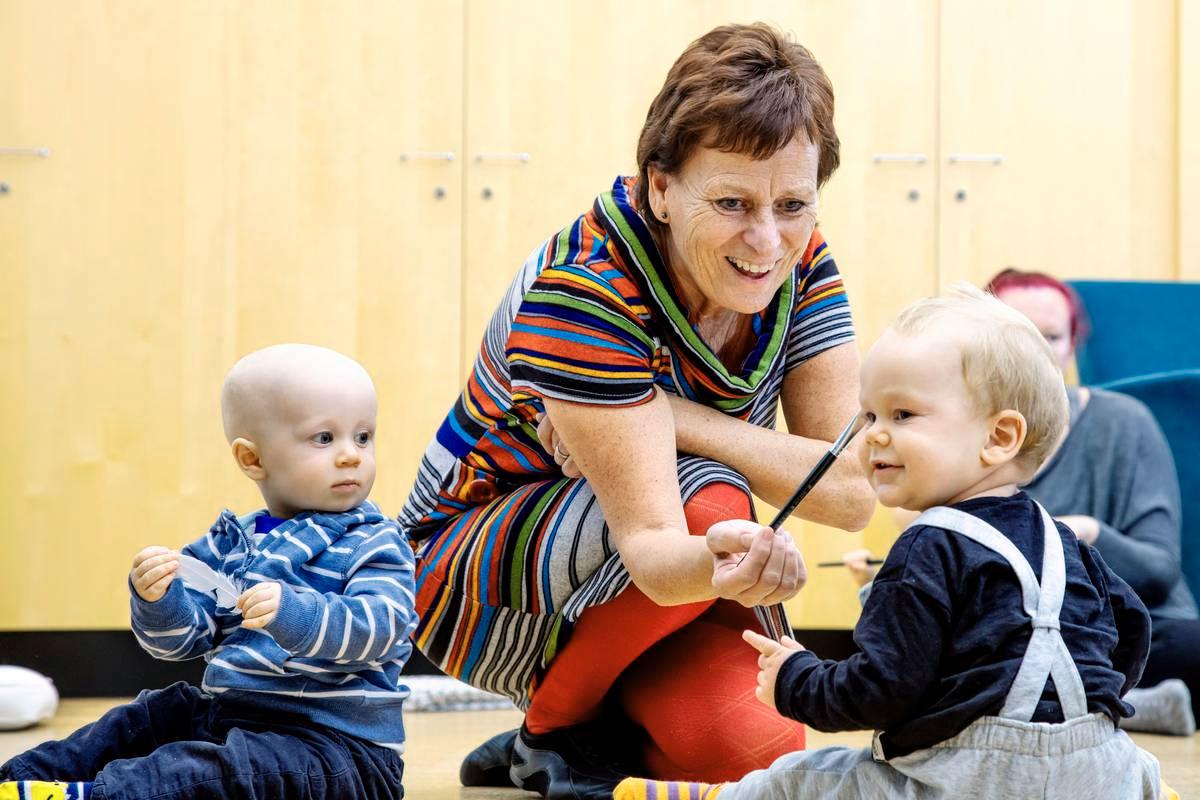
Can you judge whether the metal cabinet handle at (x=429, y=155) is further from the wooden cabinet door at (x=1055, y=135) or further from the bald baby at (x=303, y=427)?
the bald baby at (x=303, y=427)

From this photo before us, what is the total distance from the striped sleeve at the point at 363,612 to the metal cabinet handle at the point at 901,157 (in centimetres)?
184

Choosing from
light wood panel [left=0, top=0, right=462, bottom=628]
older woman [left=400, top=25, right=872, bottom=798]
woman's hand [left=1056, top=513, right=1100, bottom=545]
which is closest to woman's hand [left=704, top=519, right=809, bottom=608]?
older woman [left=400, top=25, right=872, bottom=798]

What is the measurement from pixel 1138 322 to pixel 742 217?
177 centimetres

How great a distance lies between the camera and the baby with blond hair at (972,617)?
107 centimetres

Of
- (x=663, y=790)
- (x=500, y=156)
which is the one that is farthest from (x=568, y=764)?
(x=500, y=156)

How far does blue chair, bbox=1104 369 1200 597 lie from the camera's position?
277 cm

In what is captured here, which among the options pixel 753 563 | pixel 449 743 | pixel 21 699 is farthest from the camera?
pixel 21 699

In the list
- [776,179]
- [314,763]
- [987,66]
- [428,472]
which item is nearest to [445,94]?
[987,66]

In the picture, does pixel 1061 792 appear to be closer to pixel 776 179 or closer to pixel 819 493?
pixel 819 493

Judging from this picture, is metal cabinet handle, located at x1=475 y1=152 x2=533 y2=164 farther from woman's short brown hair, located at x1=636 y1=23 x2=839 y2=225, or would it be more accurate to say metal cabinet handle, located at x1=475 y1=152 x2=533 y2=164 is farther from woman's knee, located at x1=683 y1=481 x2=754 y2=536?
woman's knee, located at x1=683 y1=481 x2=754 y2=536

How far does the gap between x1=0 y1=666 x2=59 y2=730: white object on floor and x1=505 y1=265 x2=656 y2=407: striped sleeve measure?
4.18ft

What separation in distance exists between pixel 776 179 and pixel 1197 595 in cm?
176

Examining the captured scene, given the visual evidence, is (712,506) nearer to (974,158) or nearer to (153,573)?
(153,573)

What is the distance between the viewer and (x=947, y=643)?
1.08 metres
